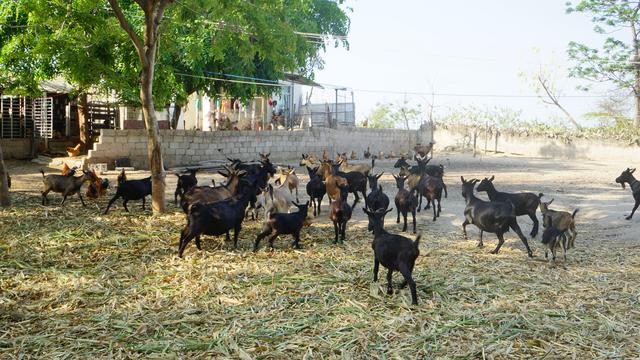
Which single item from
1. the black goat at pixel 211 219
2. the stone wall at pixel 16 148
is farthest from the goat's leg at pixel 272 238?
the stone wall at pixel 16 148

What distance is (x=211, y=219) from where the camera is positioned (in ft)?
29.9

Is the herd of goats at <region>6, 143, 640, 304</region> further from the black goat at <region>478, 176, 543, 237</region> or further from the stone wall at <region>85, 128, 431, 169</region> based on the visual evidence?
the stone wall at <region>85, 128, 431, 169</region>

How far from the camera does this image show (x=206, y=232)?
9.16 metres

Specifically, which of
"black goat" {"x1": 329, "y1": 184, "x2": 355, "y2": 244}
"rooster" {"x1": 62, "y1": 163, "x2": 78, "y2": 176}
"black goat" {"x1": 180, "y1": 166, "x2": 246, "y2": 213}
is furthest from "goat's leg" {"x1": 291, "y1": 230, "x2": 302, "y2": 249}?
"rooster" {"x1": 62, "y1": 163, "x2": 78, "y2": 176}

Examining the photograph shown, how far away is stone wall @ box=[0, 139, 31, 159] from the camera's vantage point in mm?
25219

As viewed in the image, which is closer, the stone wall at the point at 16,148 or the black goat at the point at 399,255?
the black goat at the point at 399,255

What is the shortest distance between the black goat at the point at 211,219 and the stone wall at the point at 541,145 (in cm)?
2758

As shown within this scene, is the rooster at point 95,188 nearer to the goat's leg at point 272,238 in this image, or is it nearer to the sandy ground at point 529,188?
the sandy ground at point 529,188

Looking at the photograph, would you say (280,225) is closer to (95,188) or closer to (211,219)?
(211,219)

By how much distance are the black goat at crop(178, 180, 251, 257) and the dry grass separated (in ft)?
1.09

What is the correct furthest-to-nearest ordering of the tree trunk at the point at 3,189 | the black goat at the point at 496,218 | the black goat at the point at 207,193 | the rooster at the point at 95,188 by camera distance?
the rooster at the point at 95,188 → the tree trunk at the point at 3,189 → the black goat at the point at 207,193 → the black goat at the point at 496,218

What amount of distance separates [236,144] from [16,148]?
32.0 feet

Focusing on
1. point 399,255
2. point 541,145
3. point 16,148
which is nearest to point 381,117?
point 541,145

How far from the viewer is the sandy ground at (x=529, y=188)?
472 inches
